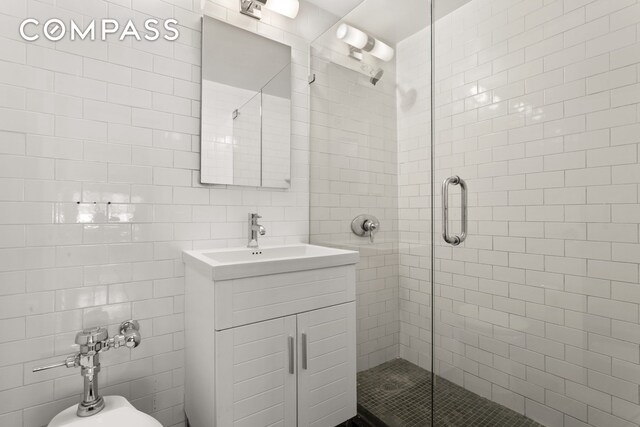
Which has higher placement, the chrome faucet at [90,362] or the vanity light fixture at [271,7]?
the vanity light fixture at [271,7]

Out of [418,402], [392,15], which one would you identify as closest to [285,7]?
[392,15]

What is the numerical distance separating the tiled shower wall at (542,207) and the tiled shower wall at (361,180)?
0.65 feet

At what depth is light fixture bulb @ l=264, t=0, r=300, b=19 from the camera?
6.09 ft

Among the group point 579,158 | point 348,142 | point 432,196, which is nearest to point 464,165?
point 432,196

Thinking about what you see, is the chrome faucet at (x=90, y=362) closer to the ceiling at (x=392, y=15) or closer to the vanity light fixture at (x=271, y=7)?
the vanity light fixture at (x=271, y=7)

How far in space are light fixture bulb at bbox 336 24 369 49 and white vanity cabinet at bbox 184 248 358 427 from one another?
1.28m

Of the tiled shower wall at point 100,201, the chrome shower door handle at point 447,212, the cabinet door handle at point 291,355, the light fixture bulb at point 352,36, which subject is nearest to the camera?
the tiled shower wall at point 100,201

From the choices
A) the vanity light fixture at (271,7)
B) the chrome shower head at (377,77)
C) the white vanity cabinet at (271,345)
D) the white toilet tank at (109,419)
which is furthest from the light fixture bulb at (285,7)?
the white toilet tank at (109,419)

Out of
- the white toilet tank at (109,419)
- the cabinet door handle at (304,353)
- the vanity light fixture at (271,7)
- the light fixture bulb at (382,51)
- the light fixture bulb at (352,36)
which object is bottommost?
the white toilet tank at (109,419)

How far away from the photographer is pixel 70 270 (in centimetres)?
132

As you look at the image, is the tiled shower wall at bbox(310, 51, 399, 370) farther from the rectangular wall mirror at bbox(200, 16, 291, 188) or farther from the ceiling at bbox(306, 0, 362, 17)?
the ceiling at bbox(306, 0, 362, 17)

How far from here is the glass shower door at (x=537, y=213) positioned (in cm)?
118

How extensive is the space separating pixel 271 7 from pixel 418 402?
2.34 metres

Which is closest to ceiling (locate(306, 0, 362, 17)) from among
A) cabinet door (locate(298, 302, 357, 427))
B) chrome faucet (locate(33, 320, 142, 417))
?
cabinet door (locate(298, 302, 357, 427))
